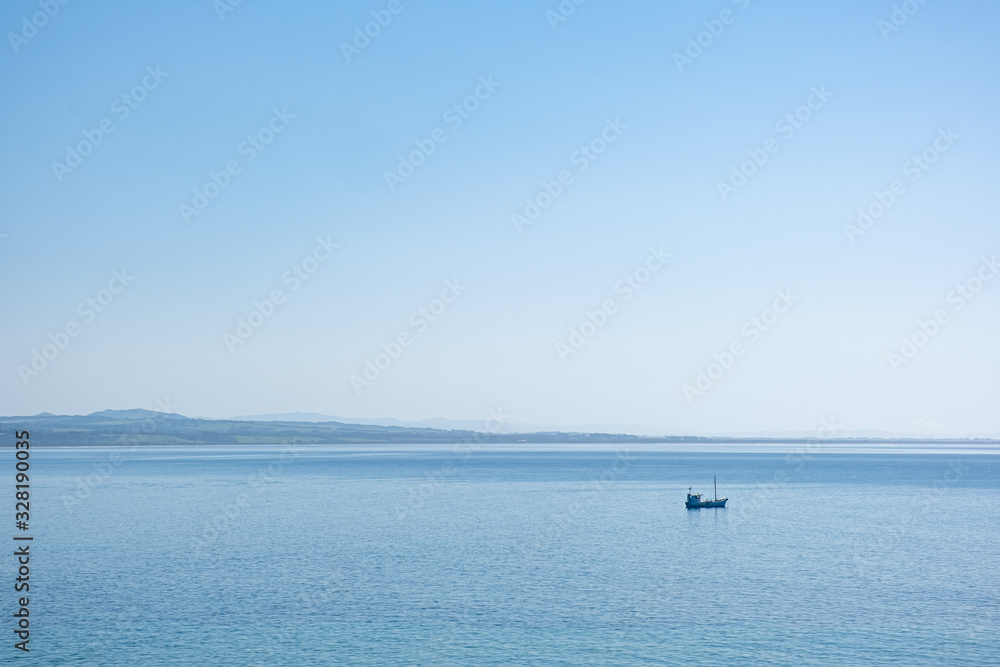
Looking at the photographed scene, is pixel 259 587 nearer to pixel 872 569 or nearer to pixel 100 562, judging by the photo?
pixel 100 562

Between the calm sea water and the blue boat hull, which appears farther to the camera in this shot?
the blue boat hull

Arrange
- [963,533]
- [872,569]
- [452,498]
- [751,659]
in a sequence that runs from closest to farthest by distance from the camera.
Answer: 1. [751,659]
2. [872,569]
3. [963,533]
4. [452,498]

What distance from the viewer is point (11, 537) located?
67562 mm

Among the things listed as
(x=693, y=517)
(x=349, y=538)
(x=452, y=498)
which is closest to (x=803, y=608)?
(x=349, y=538)

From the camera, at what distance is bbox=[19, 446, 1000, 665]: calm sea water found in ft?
A: 117

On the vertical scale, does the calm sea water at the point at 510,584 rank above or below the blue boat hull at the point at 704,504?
below

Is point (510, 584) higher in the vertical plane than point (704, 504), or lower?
lower

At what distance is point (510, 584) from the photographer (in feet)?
160

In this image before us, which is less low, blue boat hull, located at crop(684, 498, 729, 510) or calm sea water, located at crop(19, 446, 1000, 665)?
blue boat hull, located at crop(684, 498, 729, 510)

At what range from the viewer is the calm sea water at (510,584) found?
117 ft

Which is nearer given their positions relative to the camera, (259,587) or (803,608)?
(803,608)

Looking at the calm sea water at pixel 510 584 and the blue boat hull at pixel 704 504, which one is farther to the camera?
the blue boat hull at pixel 704 504

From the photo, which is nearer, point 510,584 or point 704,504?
point 510,584

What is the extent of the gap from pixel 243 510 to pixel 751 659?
231 ft
